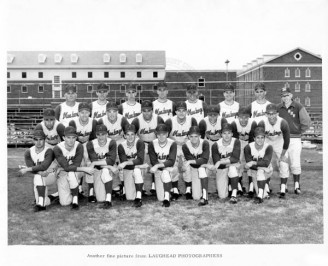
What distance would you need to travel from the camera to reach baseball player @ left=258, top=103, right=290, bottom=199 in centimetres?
547

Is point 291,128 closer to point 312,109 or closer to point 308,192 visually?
point 308,192

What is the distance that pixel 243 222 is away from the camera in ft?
14.5

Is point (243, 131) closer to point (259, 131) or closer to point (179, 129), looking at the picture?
point (259, 131)

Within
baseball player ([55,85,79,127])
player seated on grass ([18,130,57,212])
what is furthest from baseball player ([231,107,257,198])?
player seated on grass ([18,130,57,212])

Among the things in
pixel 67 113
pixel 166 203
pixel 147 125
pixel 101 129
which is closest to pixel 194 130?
pixel 147 125

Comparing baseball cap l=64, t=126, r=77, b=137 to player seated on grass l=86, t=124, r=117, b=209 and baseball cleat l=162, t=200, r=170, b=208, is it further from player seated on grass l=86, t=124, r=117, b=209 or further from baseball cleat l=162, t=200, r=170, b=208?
baseball cleat l=162, t=200, r=170, b=208

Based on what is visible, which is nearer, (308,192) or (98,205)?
(98,205)

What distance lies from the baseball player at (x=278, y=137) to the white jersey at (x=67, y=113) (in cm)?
283

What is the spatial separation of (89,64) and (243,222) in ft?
75.9

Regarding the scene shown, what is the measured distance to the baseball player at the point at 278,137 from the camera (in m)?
5.47

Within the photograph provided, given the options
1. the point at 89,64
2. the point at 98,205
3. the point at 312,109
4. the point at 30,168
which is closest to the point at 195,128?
the point at 98,205

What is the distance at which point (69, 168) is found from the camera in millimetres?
5062

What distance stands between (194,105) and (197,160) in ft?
3.79

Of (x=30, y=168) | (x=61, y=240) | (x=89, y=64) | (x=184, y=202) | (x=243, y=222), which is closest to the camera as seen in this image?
(x=61, y=240)
